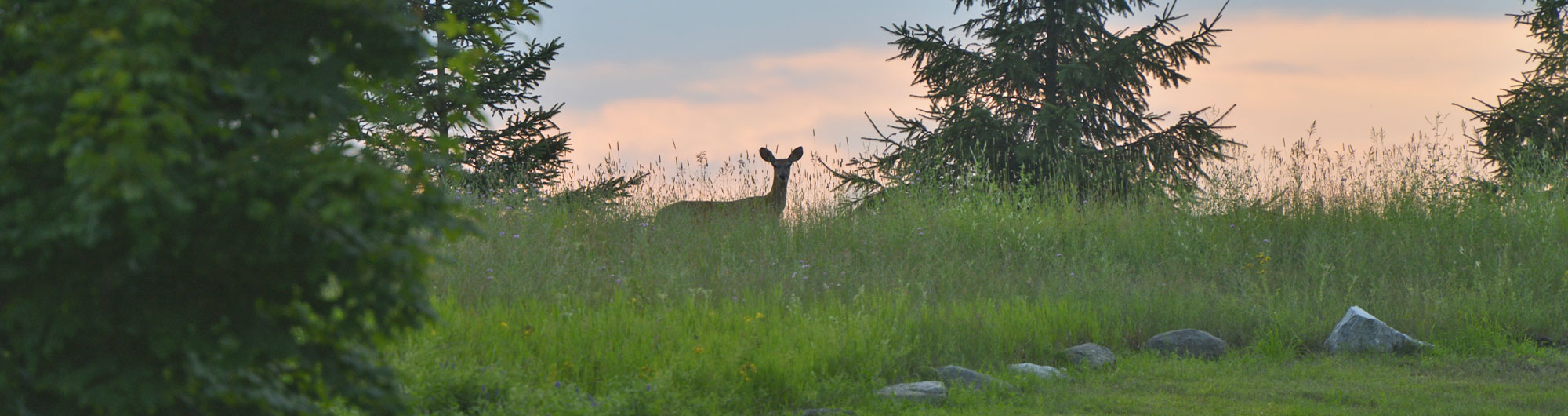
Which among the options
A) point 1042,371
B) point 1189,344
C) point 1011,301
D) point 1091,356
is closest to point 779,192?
point 1011,301

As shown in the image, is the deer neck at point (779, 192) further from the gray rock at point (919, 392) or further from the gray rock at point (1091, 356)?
the gray rock at point (919, 392)

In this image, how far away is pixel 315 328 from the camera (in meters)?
2.56

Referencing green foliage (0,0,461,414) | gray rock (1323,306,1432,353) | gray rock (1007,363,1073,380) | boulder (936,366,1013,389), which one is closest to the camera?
green foliage (0,0,461,414)

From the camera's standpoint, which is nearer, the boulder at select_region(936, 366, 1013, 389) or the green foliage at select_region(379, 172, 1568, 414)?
the green foliage at select_region(379, 172, 1568, 414)

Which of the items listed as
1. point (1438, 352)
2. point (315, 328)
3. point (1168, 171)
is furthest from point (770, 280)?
point (1168, 171)

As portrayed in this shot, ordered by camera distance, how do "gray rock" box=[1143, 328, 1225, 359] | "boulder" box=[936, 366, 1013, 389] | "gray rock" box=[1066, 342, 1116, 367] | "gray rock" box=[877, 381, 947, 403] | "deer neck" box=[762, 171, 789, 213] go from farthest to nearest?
"deer neck" box=[762, 171, 789, 213] < "gray rock" box=[1143, 328, 1225, 359] < "gray rock" box=[1066, 342, 1116, 367] < "boulder" box=[936, 366, 1013, 389] < "gray rock" box=[877, 381, 947, 403]

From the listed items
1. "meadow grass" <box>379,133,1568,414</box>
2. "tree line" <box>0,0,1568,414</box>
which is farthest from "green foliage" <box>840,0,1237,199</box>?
"tree line" <box>0,0,1568,414</box>

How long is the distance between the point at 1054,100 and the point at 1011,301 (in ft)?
25.7

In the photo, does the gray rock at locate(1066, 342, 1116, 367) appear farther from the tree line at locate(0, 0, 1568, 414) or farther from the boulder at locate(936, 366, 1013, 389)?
the tree line at locate(0, 0, 1568, 414)

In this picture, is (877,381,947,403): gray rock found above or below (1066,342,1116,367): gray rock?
below

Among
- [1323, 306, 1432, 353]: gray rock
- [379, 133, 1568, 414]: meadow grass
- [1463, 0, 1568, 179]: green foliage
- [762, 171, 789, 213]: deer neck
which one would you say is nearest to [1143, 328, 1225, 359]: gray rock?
[379, 133, 1568, 414]: meadow grass

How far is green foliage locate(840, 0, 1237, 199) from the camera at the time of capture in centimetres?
1445

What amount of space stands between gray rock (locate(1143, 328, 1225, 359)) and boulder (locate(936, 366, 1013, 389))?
5.72ft

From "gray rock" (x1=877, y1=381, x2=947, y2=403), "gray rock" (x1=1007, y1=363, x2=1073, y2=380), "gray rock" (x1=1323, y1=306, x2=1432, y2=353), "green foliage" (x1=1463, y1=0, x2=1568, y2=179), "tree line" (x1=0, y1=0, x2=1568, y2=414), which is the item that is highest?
"green foliage" (x1=1463, y1=0, x2=1568, y2=179)
